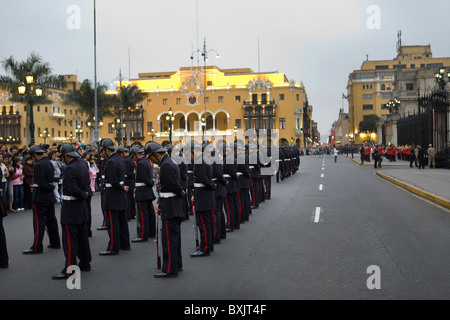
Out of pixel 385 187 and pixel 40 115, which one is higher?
pixel 40 115

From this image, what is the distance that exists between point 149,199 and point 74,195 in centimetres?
278

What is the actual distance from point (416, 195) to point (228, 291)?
1282 cm

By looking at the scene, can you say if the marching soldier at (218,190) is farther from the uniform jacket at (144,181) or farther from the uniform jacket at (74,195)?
the uniform jacket at (74,195)

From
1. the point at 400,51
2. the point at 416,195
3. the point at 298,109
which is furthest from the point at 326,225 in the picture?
the point at 400,51

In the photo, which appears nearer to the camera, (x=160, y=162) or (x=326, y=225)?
(x=160, y=162)

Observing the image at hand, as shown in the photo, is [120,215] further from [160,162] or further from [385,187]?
[385,187]

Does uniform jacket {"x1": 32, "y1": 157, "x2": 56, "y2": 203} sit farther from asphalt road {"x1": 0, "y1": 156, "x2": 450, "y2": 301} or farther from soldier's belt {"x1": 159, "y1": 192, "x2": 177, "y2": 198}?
soldier's belt {"x1": 159, "y1": 192, "x2": 177, "y2": 198}

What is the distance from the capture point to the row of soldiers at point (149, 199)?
694 cm

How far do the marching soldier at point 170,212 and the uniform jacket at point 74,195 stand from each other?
123 centimetres

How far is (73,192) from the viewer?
23.2ft

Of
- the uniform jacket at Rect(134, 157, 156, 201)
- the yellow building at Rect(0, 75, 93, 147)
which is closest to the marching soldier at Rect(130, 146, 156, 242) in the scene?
the uniform jacket at Rect(134, 157, 156, 201)

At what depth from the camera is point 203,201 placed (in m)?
8.17

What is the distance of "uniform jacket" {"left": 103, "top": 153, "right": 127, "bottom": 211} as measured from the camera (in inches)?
335

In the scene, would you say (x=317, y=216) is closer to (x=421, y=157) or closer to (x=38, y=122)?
(x=421, y=157)
